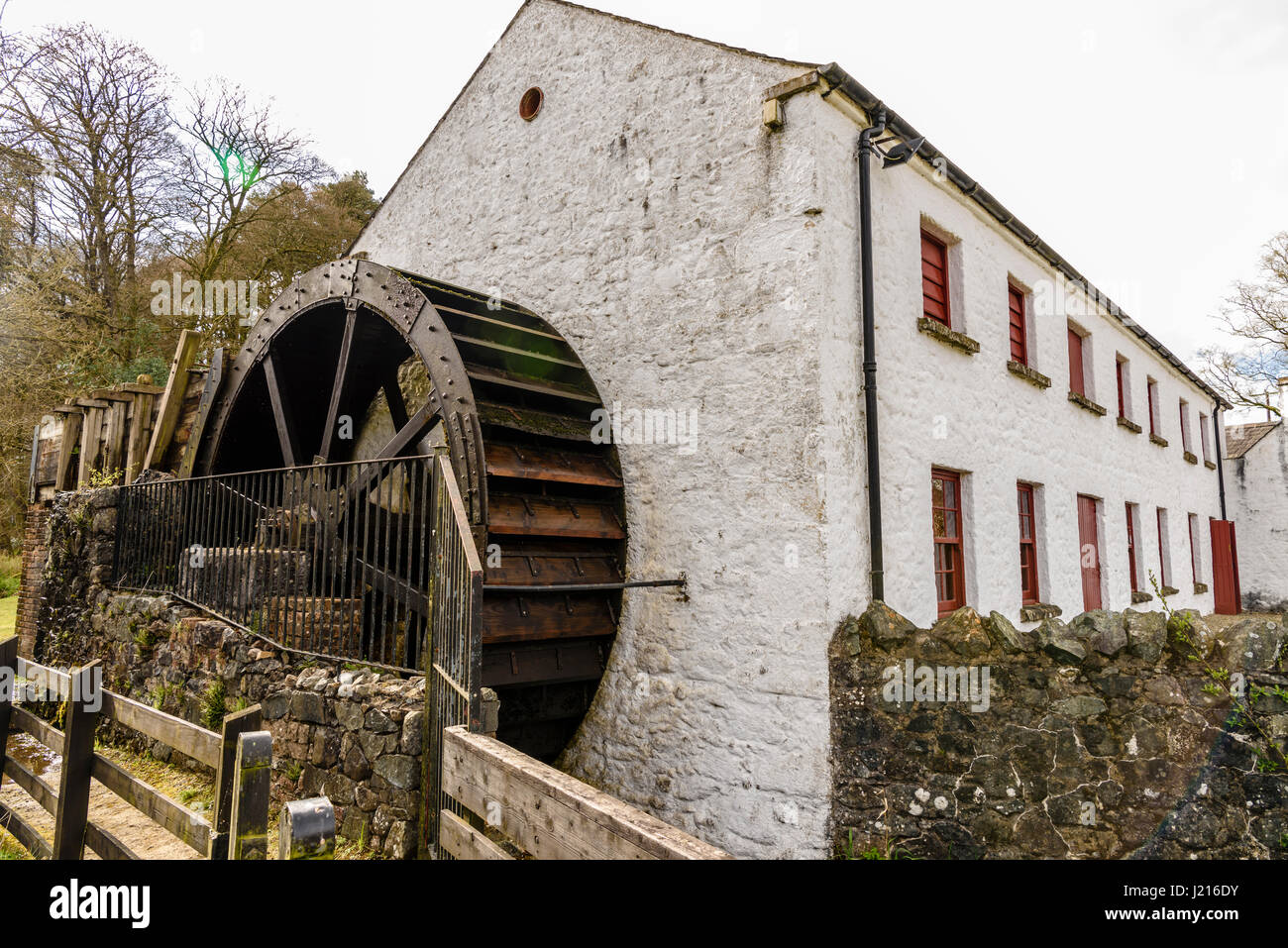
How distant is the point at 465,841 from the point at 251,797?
81 centimetres

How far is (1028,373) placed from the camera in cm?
816

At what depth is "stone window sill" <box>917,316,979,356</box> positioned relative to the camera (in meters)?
6.55

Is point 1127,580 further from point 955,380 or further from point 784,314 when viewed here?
point 784,314

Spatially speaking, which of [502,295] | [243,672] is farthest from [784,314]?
[243,672]

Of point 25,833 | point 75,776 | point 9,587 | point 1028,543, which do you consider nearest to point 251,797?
point 75,776

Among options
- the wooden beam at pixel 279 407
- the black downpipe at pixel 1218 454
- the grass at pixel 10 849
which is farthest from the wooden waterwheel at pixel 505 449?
the black downpipe at pixel 1218 454

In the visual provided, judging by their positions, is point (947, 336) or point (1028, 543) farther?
point (1028, 543)

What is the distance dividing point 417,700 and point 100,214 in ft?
59.5

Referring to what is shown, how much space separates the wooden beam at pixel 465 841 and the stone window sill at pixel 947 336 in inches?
211

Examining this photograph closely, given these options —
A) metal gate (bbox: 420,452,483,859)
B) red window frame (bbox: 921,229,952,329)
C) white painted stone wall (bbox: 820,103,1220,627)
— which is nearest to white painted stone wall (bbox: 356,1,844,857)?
white painted stone wall (bbox: 820,103,1220,627)

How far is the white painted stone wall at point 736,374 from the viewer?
216 inches

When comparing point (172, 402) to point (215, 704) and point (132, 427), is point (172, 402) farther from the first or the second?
point (215, 704)
